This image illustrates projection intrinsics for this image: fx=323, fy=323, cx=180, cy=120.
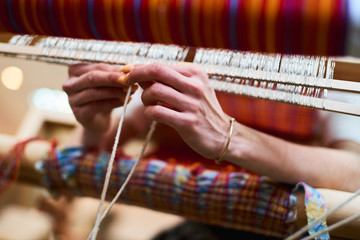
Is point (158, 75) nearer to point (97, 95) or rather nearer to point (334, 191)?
point (97, 95)

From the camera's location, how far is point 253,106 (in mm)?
850

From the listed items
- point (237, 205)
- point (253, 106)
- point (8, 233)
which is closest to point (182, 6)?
point (237, 205)

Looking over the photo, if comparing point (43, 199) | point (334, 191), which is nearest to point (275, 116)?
point (334, 191)

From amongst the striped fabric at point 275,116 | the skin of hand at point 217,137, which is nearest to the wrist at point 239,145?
the skin of hand at point 217,137

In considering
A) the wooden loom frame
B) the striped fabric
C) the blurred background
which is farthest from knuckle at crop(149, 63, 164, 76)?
the blurred background

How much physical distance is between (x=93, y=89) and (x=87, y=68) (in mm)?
34

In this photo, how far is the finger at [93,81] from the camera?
0.46 m

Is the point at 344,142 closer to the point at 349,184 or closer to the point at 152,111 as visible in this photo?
the point at 349,184

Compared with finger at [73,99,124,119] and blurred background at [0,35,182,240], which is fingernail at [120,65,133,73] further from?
blurred background at [0,35,182,240]

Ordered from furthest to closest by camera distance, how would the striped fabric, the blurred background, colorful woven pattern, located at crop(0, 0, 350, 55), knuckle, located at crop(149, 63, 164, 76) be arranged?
the blurred background, the striped fabric, knuckle, located at crop(149, 63, 164, 76), colorful woven pattern, located at crop(0, 0, 350, 55)

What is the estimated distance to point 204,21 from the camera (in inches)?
12.6

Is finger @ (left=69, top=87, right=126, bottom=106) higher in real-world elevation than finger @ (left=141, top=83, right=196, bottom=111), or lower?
lower

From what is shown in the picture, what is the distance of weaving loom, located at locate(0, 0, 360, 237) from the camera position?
30cm

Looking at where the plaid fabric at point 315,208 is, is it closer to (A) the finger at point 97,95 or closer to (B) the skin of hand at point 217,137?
(B) the skin of hand at point 217,137
